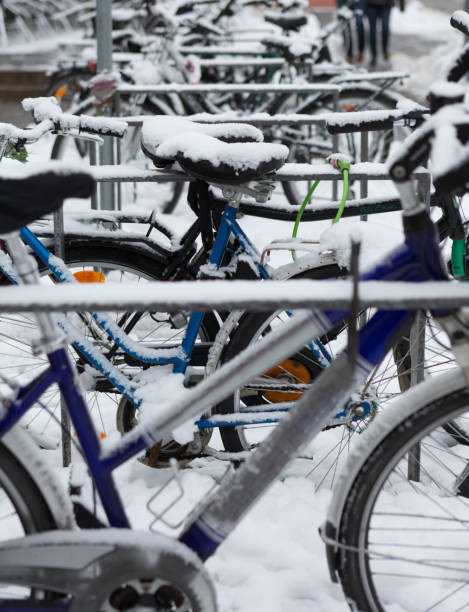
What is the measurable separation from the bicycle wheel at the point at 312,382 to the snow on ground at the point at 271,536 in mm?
97

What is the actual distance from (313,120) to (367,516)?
2.23 m

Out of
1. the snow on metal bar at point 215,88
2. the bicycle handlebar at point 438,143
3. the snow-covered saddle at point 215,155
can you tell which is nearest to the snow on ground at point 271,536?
the snow-covered saddle at point 215,155

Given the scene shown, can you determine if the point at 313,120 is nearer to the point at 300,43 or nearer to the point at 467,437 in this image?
the point at 467,437

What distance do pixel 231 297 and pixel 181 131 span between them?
3.91 feet

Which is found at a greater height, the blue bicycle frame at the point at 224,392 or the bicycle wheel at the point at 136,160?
the bicycle wheel at the point at 136,160

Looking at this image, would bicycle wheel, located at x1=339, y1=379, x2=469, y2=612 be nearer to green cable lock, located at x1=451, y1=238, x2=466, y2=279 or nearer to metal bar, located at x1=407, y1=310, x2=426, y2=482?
metal bar, located at x1=407, y1=310, x2=426, y2=482

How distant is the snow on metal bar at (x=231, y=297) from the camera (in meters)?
1.58

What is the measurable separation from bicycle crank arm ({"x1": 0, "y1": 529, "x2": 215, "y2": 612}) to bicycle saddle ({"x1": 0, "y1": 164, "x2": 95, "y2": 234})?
66cm

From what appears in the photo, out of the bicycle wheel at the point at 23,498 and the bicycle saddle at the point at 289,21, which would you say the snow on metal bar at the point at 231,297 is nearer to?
the bicycle wheel at the point at 23,498

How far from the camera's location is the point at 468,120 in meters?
1.55

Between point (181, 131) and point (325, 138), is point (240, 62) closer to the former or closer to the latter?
point (325, 138)

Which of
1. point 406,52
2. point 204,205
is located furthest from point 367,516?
point 406,52

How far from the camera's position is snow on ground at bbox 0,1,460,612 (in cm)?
230

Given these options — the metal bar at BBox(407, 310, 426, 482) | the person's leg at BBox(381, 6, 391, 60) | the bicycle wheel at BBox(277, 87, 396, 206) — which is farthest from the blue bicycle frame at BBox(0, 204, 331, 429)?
the person's leg at BBox(381, 6, 391, 60)
